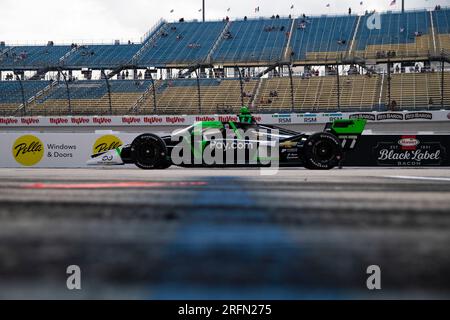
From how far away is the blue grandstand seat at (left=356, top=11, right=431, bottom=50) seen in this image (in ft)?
142

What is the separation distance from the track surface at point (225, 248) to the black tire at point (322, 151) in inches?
235

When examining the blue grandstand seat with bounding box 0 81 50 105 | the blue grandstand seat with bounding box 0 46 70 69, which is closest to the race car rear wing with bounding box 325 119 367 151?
the blue grandstand seat with bounding box 0 81 50 105

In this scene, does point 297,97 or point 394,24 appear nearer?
point 297,97

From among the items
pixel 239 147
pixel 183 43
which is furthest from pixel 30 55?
pixel 239 147

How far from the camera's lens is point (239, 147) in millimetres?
9914

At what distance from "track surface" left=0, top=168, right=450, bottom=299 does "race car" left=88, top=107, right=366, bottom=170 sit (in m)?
5.93

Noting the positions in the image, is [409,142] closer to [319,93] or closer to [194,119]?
[194,119]

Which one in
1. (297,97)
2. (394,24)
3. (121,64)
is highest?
(394,24)

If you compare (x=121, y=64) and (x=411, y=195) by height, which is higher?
(x=121, y=64)

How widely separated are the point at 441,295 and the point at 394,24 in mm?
49259

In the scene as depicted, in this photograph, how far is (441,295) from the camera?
1766mm
